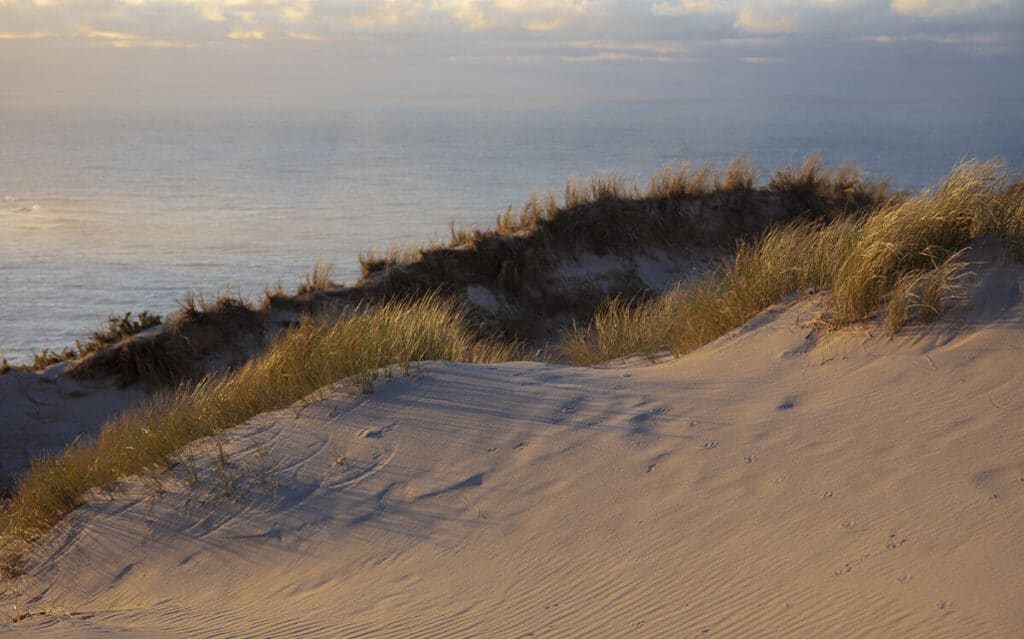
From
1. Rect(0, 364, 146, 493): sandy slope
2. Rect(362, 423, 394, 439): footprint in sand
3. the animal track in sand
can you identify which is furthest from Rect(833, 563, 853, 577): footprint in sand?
Rect(0, 364, 146, 493): sandy slope

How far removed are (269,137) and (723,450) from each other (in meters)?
103

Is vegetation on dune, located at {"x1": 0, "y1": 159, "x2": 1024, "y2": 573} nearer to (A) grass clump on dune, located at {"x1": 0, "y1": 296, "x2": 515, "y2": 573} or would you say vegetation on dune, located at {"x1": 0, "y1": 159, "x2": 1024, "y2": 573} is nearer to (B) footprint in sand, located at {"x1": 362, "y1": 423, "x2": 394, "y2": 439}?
(A) grass clump on dune, located at {"x1": 0, "y1": 296, "x2": 515, "y2": 573}

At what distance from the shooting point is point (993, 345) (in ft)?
19.5

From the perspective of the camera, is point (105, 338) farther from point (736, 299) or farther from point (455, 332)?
point (736, 299)

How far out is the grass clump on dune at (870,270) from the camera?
6.64 m

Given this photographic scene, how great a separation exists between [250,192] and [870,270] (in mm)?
43274

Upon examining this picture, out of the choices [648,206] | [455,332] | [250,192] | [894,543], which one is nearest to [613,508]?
[894,543]

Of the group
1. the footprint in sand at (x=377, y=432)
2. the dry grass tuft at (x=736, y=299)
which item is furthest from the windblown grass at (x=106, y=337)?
the footprint in sand at (x=377, y=432)

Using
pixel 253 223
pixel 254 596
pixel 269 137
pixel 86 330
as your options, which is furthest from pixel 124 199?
pixel 269 137

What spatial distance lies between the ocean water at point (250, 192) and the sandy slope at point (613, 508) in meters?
11.0

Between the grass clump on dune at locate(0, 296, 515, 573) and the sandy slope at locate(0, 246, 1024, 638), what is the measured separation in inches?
10.5

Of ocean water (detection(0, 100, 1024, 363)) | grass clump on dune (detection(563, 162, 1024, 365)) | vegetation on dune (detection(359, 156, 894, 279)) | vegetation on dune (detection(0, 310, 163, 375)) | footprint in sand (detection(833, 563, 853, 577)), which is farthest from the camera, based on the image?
ocean water (detection(0, 100, 1024, 363))

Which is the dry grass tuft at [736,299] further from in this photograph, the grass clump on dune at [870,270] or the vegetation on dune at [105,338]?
the vegetation on dune at [105,338]

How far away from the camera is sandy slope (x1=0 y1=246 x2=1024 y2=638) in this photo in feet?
13.5
